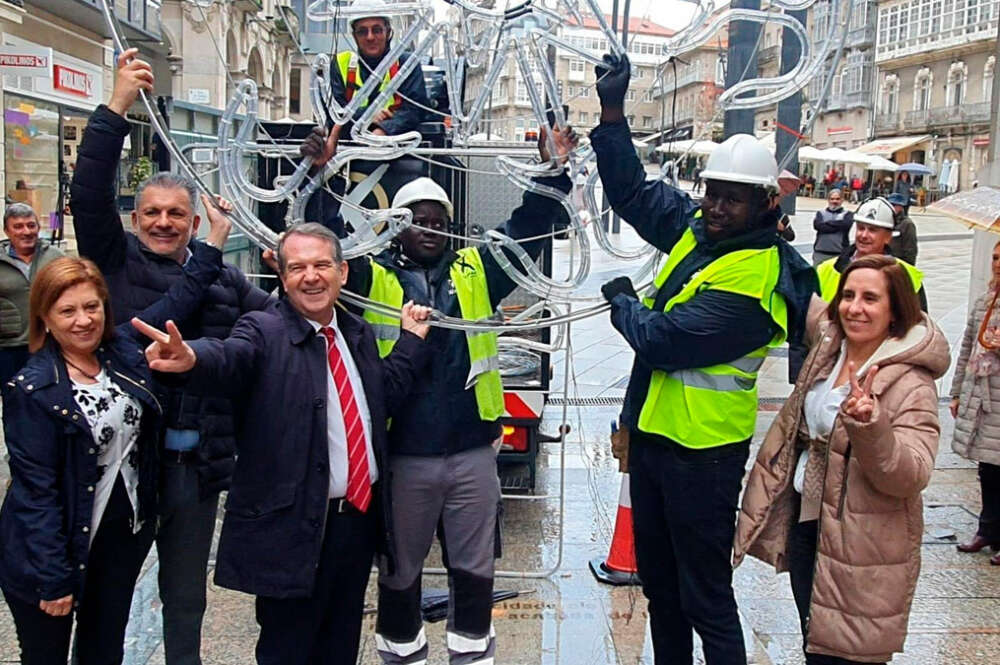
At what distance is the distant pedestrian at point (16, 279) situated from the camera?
575 cm

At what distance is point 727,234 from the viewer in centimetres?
291

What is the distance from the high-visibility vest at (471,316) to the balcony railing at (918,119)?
6142 centimetres

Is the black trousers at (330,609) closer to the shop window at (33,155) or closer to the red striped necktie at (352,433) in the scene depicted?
the red striped necktie at (352,433)

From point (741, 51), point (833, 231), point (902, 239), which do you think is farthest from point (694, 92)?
point (833, 231)

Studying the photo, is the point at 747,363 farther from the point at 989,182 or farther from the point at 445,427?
the point at 989,182

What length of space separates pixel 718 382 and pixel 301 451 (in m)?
1.30

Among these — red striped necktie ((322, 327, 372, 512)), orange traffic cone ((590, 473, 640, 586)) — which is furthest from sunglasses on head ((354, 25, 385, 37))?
orange traffic cone ((590, 473, 640, 586))

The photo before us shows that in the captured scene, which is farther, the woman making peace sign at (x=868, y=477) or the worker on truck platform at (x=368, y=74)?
the worker on truck platform at (x=368, y=74)

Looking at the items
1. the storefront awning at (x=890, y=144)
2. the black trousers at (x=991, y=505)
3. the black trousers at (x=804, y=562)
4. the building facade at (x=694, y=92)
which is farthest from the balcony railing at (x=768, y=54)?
the storefront awning at (x=890, y=144)

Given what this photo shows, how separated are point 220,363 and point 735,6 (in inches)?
86.8

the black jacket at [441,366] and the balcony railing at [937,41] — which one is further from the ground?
the balcony railing at [937,41]

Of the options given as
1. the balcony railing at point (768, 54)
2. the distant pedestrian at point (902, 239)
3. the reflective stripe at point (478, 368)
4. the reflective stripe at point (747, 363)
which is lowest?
the reflective stripe at point (478, 368)

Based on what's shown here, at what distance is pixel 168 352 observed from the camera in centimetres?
245

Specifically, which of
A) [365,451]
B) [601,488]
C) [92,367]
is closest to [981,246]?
[601,488]
